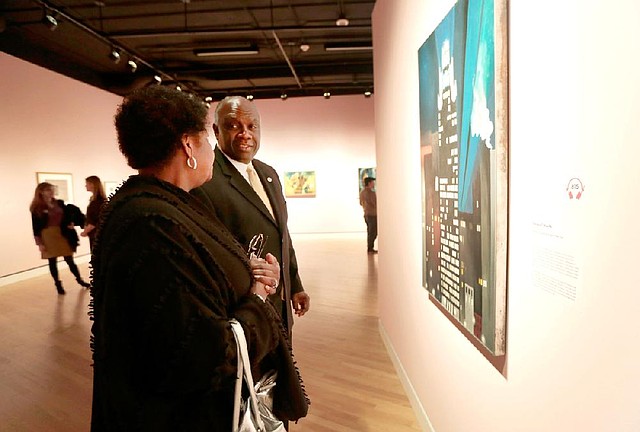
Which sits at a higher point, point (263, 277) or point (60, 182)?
point (60, 182)

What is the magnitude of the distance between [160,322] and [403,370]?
9.92 ft

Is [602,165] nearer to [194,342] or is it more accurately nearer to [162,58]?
[194,342]

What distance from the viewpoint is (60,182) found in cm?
1009

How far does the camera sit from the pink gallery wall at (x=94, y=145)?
8.77 meters

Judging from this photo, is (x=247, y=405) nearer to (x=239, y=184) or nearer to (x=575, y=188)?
(x=575, y=188)

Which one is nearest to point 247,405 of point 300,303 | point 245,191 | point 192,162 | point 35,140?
point 192,162

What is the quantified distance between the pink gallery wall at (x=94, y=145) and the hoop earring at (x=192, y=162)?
929 cm

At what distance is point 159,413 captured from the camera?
1182 mm

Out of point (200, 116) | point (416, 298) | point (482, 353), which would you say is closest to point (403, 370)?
point (416, 298)

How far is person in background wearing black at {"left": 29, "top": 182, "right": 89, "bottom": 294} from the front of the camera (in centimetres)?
722

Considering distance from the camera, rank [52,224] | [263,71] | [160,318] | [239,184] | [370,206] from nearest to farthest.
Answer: [160,318] < [239,184] < [52,224] < [370,206] < [263,71]

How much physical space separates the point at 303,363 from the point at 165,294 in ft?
11.4

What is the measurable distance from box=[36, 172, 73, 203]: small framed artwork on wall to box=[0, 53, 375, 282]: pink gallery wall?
0.46 feet

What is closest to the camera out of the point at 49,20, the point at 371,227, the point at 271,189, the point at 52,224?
the point at 271,189
